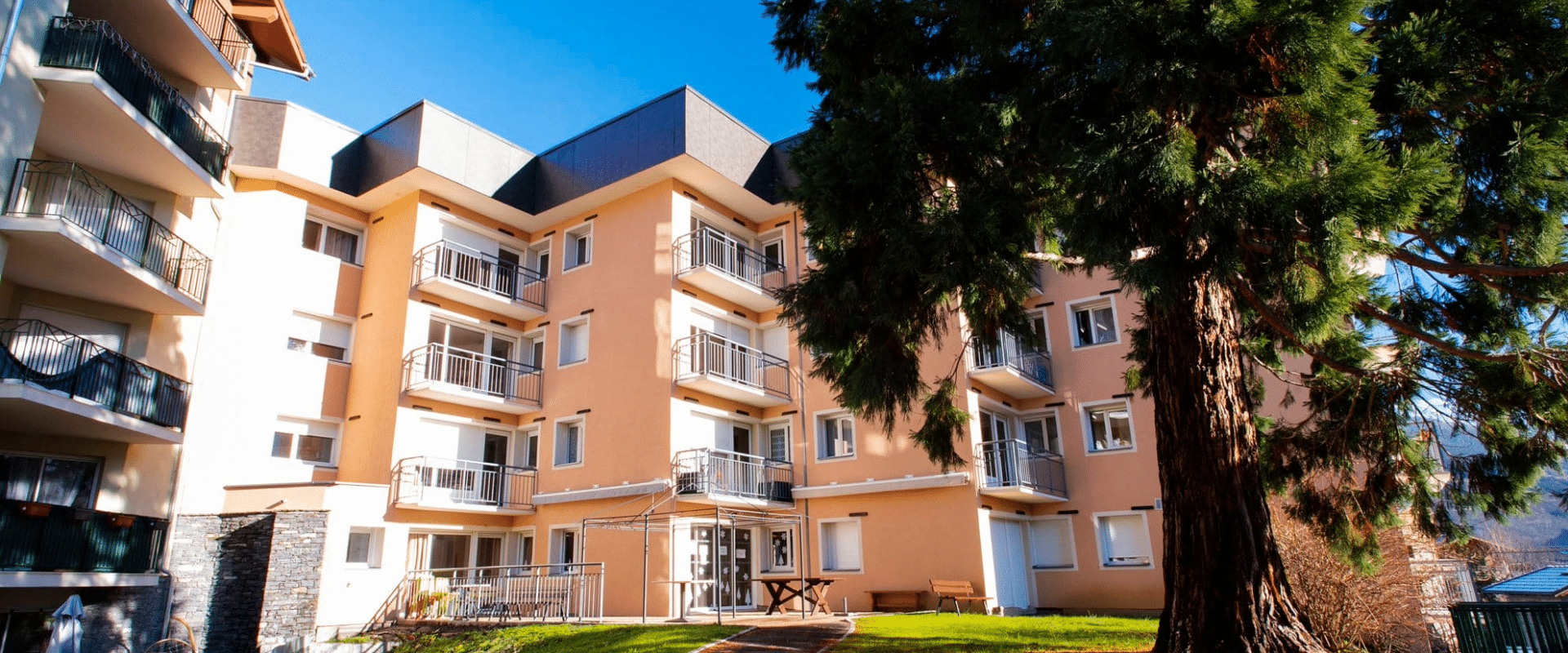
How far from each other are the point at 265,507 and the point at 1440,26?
63.7ft

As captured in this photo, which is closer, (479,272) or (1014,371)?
(1014,371)

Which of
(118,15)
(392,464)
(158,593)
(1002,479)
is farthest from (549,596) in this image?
(118,15)

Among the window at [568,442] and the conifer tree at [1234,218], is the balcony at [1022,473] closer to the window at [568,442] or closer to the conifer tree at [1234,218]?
the conifer tree at [1234,218]

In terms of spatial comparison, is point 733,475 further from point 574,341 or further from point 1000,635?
point 1000,635

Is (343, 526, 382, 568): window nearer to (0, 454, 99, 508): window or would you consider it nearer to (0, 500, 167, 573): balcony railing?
(0, 500, 167, 573): balcony railing

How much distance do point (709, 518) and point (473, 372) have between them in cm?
742

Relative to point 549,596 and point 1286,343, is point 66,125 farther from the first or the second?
point 1286,343

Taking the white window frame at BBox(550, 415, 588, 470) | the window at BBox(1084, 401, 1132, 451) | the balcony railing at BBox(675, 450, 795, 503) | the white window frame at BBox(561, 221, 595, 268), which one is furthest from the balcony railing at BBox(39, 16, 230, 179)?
the window at BBox(1084, 401, 1132, 451)

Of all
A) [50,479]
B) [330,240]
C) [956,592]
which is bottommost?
[956,592]

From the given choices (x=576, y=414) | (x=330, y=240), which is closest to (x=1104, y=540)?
(x=576, y=414)

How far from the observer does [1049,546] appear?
20.5m

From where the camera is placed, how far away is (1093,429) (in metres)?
20.7

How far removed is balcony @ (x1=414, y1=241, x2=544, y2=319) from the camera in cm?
2091

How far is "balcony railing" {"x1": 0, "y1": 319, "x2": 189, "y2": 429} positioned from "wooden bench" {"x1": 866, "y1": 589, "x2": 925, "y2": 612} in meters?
13.9
